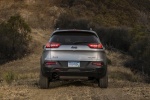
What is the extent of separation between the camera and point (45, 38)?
4994 centimetres

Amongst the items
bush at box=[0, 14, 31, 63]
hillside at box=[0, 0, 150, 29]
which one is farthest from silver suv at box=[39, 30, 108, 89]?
hillside at box=[0, 0, 150, 29]

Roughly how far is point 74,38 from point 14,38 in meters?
33.3

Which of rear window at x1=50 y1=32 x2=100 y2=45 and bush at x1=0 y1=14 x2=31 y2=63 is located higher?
rear window at x1=50 y1=32 x2=100 y2=45

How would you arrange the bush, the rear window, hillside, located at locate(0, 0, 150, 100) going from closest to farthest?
the rear window → hillside, located at locate(0, 0, 150, 100) → the bush

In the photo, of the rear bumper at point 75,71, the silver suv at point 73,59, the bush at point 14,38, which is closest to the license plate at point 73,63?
the silver suv at point 73,59

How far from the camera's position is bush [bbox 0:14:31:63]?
145ft

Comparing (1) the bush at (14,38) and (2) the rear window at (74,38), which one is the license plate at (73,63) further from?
(1) the bush at (14,38)

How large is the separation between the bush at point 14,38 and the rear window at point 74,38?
31.1 m

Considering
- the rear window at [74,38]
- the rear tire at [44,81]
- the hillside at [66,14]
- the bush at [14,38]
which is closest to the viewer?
the rear window at [74,38]

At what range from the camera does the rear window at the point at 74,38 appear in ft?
40.8

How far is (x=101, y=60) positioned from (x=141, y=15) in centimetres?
6384

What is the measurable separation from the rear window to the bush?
3106cm

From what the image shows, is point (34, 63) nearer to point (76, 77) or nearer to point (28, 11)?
point (76, 77)

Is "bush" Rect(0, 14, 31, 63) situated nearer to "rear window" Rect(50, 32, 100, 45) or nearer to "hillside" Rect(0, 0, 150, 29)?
"hillside" Rect(0, 0, 150, 29)
